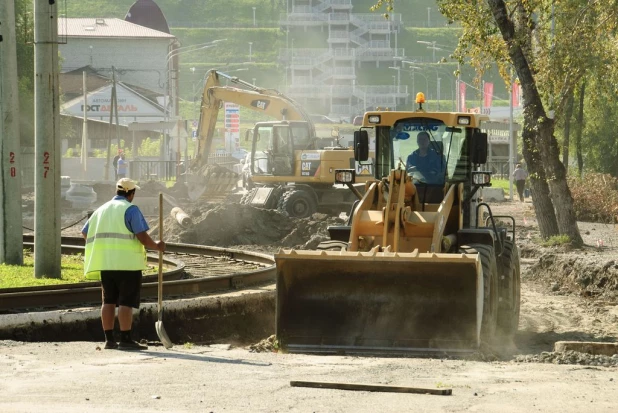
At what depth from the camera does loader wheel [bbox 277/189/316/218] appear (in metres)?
33.6

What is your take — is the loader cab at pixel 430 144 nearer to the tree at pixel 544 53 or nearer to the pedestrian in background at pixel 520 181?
the tree at pixel 544 53

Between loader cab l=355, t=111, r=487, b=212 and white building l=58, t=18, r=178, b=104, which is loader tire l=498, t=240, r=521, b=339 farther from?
white building l=58, t=18, r=178, b=104

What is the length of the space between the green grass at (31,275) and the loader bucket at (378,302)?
4213 mm

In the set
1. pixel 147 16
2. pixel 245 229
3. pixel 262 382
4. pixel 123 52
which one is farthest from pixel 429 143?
pixel 147 16

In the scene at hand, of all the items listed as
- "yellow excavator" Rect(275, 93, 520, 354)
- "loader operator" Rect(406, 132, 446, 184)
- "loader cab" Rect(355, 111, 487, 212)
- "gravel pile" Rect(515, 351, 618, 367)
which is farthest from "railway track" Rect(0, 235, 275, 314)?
"gravel pile" Rect(515, 351, 618, 367)

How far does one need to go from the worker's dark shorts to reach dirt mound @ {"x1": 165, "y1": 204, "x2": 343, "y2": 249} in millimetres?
16356

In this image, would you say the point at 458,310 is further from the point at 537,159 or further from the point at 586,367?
the point at 537,159

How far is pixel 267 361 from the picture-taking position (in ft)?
36.7

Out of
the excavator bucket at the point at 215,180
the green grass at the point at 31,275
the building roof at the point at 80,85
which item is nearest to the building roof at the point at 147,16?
the building roof at the point at 80,85

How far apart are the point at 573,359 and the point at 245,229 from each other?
18.8m

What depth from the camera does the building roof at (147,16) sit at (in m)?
128

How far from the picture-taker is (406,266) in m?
12.6

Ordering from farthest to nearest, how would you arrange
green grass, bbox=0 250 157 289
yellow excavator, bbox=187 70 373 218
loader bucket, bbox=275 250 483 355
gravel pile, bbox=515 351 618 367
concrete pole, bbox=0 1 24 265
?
yellow excavator, bbox=187 70 373 218, concrete pole, bbox=0 1 24 265, green grass, bbox=0 250 157 289, loader bucket, bbox=275 250 483 355, gravel pile, bbox=515 351 618 367

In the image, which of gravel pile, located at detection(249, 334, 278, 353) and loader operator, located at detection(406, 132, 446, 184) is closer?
gravel pile, located at detection(249, 334, 278, 353)
